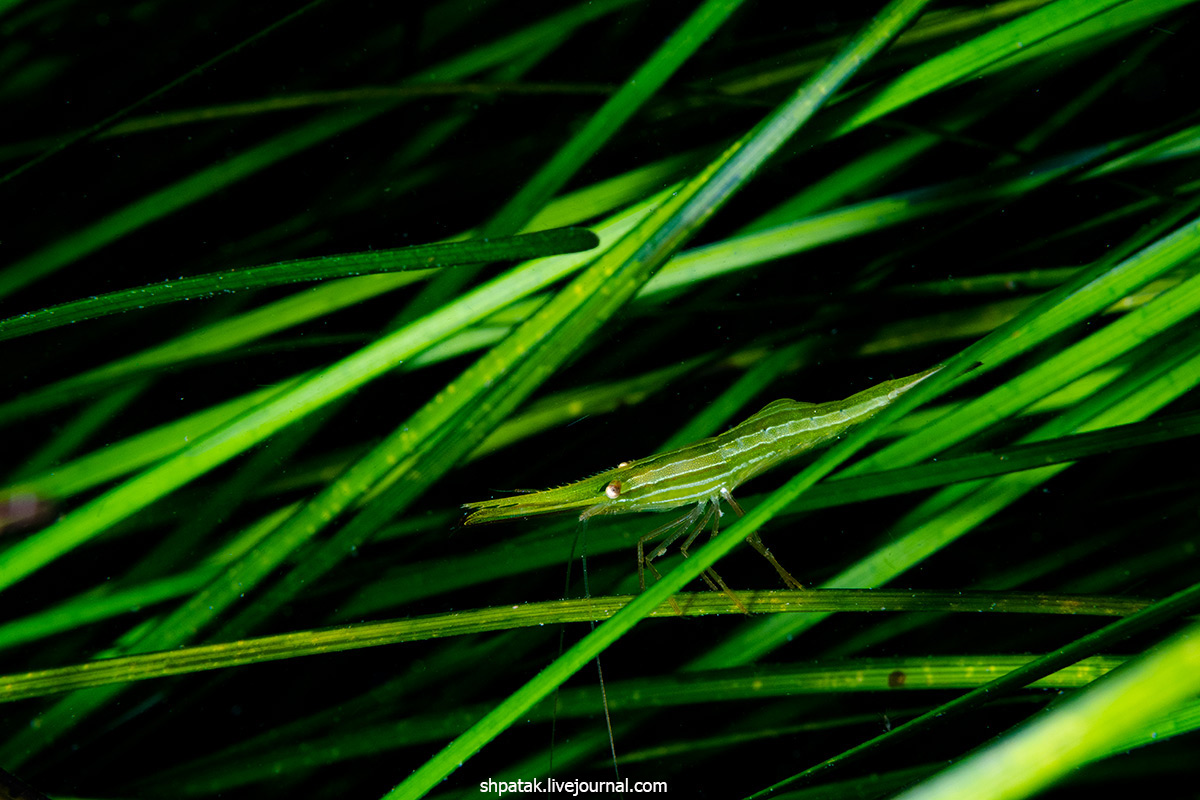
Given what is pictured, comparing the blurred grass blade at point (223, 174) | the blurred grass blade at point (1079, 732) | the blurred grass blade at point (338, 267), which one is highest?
the blurred grass blade at point (223, 174)

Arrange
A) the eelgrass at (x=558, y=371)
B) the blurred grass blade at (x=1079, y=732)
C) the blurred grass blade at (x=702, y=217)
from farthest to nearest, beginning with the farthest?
the eelgrass at (x=558, y=371) → the blurred grass blade at (x=702, y=217) → the blurred grass blade at (x=1079, y=732)

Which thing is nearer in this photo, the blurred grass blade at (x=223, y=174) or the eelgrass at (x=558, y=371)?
the eelgrass at (x=558, y=371)

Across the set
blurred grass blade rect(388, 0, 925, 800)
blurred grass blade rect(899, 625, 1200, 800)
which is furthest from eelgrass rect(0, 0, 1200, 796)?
blurred grass blade rect(899, 625, 1200, 800)

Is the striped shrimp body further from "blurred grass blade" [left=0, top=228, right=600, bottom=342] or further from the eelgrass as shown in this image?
"blurred grass blade" [left=0, top=228, right=600, bottom=342]

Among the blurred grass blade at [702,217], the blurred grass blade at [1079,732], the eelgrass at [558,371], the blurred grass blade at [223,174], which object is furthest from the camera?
the blurred grass blade at [223,174]

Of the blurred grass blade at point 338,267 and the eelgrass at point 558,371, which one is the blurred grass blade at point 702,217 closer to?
the eelgrass at point 558,371

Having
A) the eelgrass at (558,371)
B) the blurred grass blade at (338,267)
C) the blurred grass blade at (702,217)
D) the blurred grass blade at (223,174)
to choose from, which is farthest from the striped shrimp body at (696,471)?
the blurred grass blade at (223,174)

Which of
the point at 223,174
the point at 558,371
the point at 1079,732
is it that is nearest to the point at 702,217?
the point at 558,371

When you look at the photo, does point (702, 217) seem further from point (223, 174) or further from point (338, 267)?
point (223, 174)
